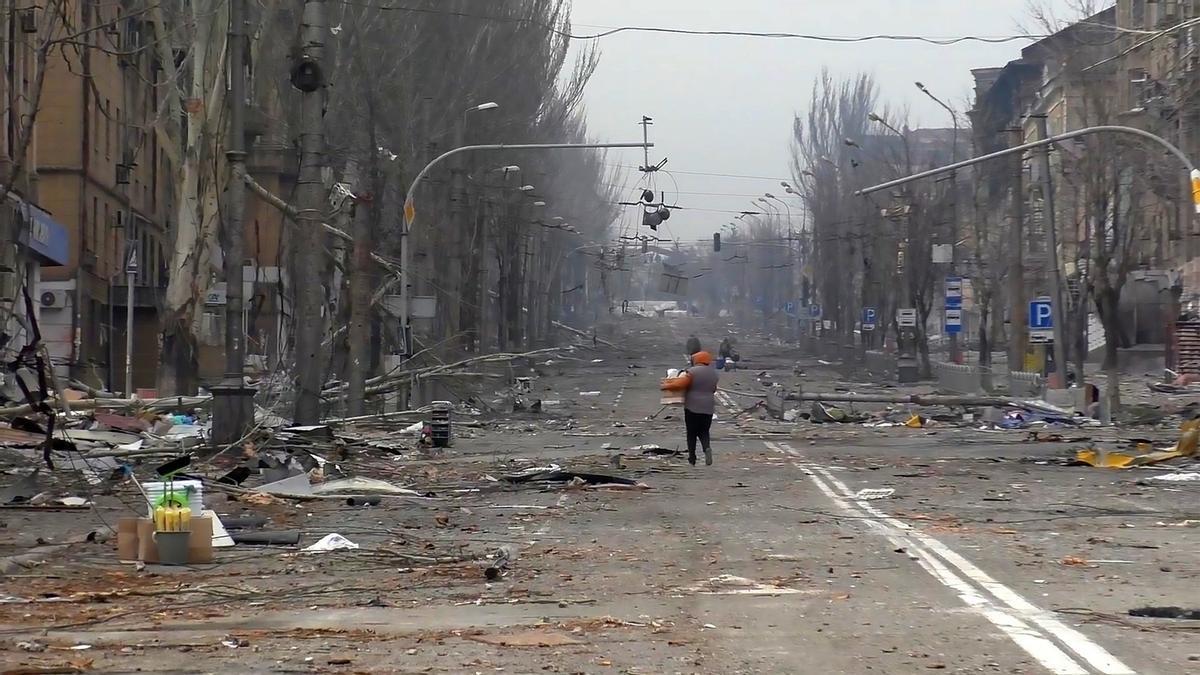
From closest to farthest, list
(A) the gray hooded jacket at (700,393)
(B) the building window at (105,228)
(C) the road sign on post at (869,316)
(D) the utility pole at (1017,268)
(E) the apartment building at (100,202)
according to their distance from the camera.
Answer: (A) the gray hooded jacket at (700,393), (D) the utility pole at (1017,268), (E) the apartment building at (100,202), (B) the building window at (105,228), (C) the road sign on post at (869,316)

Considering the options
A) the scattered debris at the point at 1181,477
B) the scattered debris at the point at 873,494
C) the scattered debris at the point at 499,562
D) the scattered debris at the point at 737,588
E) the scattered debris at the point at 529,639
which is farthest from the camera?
the scattered debris at the point at 1181,477

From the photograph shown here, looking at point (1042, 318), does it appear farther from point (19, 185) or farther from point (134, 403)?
Answer: point (19, 185)

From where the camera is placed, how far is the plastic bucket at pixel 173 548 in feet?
39.4

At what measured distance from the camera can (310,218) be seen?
2522 cm

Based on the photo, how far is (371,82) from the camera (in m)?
40.0

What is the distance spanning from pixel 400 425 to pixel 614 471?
1002 centimetres

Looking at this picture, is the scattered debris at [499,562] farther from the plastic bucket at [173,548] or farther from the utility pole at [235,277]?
the utility pole at [235,277]

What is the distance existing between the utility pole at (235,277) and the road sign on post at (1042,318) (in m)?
20.4

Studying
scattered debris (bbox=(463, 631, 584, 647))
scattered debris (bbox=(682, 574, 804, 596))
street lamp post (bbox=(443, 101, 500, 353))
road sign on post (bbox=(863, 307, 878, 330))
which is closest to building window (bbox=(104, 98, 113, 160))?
street lamp post (bbox=(443, 101, 500, 353))

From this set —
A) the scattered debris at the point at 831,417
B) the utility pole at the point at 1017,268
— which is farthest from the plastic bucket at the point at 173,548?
the utility pole at the point at 1017,268

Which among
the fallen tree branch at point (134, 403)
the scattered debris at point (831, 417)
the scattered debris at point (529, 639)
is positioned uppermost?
the fallen tree branch at point (134, 403)

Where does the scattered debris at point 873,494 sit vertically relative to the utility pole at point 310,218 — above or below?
below

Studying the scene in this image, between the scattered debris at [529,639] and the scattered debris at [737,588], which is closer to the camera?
the scattered debris at [529,639]

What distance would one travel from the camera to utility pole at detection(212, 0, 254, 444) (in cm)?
2172
